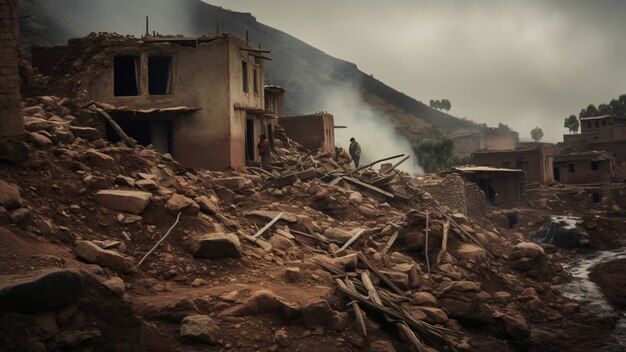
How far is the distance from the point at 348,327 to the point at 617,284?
389 inches

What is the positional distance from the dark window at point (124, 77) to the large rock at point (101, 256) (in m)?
11.0

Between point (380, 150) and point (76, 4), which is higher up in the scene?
point (76, 4)

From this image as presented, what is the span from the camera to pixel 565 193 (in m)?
31.9

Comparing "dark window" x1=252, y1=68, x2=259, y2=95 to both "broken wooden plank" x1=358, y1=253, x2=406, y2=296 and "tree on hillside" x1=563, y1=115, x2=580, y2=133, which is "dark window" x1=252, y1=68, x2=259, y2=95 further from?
"tree on hillside" x1=563, y1=115, x2=580, y2=133

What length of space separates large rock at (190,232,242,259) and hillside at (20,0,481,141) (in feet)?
171

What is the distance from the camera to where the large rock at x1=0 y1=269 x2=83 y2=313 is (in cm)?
527

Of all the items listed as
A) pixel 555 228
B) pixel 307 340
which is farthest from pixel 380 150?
pixel 307 340

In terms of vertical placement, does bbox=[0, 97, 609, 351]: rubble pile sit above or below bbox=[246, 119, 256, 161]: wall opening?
below

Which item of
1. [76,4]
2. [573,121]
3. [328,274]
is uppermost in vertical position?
[76,4]

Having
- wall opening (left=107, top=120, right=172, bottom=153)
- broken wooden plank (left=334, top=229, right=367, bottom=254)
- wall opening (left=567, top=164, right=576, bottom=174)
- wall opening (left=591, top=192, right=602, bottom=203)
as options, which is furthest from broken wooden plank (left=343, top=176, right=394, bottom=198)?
wall opening (left=567, top=164, right=576, bottom=174)

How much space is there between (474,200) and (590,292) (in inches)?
407

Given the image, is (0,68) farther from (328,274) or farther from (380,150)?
(380,150)

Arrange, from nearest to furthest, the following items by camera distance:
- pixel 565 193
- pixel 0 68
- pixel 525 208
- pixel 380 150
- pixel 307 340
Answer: pixel 307 340
pixel 0 68
pixel 525 208
pixel 565 193
pixel 380 150

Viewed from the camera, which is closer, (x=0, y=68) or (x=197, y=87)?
(x=0, y=68)
